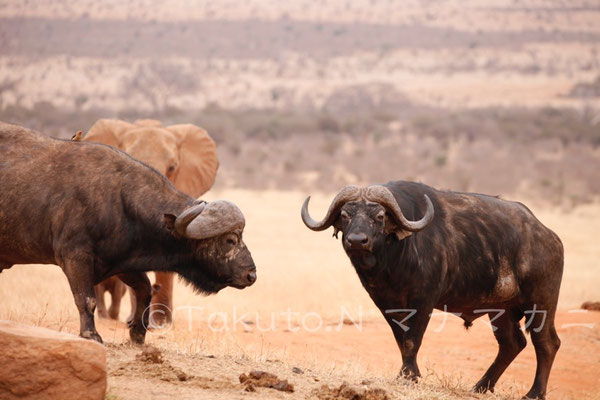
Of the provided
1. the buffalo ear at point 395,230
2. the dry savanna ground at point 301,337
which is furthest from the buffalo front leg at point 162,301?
the buffalo ear at point 395,230

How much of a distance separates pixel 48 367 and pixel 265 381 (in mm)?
1859

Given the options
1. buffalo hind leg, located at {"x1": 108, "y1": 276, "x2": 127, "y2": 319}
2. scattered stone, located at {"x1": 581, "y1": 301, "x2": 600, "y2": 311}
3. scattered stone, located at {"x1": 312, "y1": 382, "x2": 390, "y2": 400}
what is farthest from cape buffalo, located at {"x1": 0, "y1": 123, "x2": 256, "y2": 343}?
scattered stone, located at {"x1": 581, "y1": 301, "x2": 600, "y2": 311}

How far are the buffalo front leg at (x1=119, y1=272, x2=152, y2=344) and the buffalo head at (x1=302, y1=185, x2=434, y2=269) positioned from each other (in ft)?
5.98

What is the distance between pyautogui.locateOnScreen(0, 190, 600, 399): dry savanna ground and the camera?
296 inches

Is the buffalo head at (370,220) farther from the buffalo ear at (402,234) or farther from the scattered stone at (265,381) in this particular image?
the scattered stone at (265,381)

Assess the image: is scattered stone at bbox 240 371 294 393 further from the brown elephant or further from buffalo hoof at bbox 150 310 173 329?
buffalo hoof at bbox 150 310 173 329

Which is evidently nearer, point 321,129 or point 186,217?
point 186,217

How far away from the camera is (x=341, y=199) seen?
27.4ft

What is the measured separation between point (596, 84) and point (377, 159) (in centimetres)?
3453

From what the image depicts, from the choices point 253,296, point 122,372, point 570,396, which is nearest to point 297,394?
point 122,372

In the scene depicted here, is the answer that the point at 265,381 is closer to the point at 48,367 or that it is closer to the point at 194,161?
the point at 48,367

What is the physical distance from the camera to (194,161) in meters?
14.5

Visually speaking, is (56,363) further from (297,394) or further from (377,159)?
(377,159)

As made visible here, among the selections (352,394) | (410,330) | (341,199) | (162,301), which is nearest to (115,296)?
(162,301)
